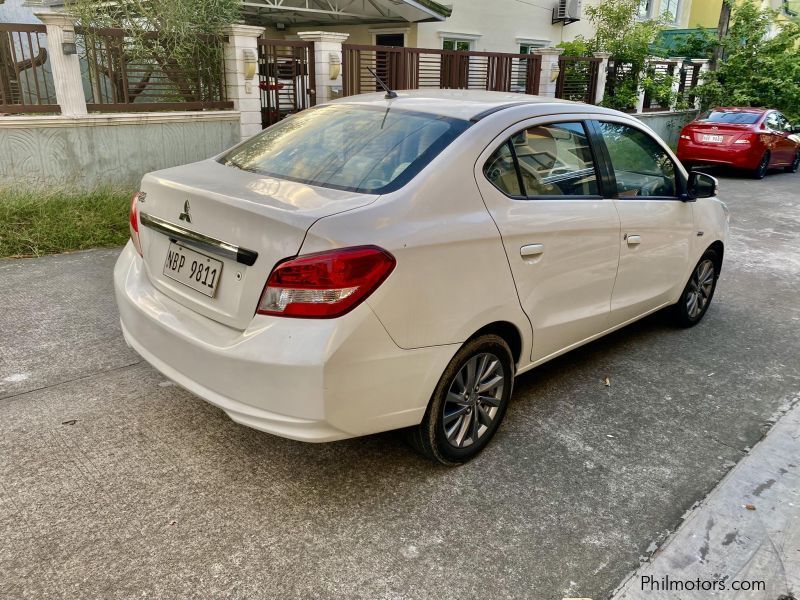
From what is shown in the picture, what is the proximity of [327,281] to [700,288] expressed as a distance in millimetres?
3662

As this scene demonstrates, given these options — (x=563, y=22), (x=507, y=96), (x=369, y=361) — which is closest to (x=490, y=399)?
(x=369, y=361)

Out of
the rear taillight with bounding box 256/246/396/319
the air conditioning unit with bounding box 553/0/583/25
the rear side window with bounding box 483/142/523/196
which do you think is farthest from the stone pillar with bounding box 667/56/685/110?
the rear taillight with bounding box 256/246/396/319

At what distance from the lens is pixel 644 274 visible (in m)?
4.06

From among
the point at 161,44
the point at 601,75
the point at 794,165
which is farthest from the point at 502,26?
the point at 161,44

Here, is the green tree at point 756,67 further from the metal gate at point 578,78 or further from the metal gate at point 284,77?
the metal gate at point 284,77

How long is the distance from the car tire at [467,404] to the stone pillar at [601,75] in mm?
14445

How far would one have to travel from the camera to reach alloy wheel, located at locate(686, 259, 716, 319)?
486cm

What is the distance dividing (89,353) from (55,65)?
5108mm

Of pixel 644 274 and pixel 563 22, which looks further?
pixel 563 22

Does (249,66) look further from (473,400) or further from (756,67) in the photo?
(756,67)

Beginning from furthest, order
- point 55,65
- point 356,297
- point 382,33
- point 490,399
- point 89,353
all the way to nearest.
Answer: point 382,33, point 55,65, point 89,353, point 490,399, point 356,297

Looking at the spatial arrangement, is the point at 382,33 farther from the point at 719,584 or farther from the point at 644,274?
the point at 719,584

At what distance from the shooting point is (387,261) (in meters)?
2.44

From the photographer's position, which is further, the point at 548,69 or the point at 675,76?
the point at 675,76
